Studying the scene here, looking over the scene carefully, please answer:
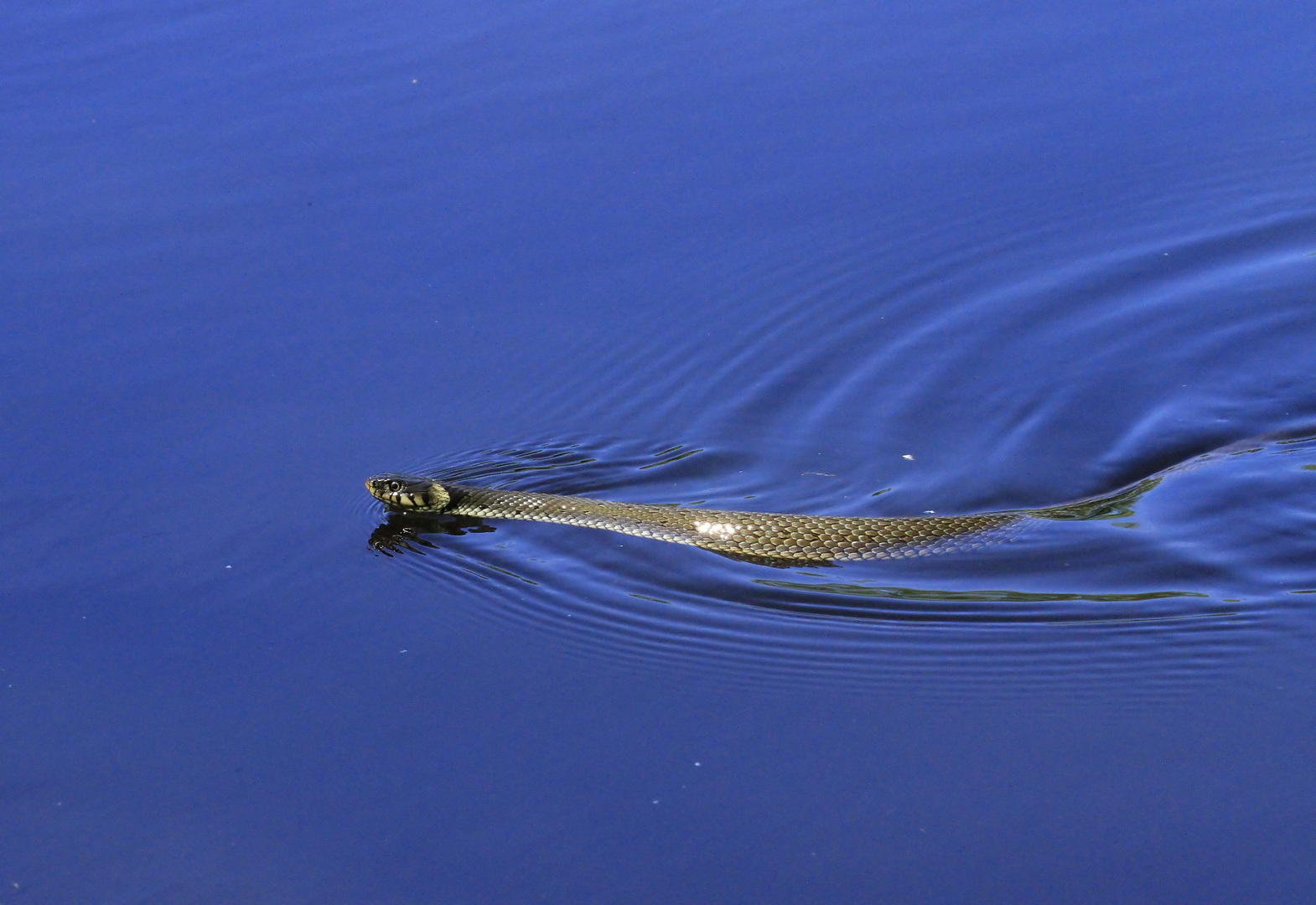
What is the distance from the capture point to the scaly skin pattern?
995 cm

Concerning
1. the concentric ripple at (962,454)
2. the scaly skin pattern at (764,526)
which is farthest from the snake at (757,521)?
the concentric ripple at (962,454)

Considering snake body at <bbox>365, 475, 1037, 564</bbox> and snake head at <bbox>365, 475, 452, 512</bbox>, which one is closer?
snake body at <bbox>365, 475, 1037, 564</bbox>

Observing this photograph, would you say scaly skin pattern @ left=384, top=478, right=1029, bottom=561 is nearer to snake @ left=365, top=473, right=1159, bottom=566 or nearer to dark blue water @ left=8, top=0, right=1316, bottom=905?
snake @ left=365, top=473, right=1159, bottom=566

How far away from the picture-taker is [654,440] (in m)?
11.5

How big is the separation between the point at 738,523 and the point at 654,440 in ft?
4.73

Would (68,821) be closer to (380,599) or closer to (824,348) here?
(380,599)

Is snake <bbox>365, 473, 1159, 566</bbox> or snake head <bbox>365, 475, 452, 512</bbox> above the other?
snake head <bbox>365, 475, 452, 512</bbox>

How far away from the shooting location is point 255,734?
8469mm

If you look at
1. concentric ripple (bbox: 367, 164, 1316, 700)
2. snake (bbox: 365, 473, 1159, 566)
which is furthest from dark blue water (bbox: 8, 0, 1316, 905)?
snake (bbox: 365, 473, 1159, 566)

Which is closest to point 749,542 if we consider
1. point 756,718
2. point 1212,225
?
point 756,718

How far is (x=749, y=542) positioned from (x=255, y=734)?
11.8ft

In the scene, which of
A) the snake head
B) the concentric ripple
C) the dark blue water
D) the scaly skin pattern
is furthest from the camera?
the snake head

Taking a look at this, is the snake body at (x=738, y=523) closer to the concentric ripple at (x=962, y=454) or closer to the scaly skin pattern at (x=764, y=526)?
the scaly skin pattern at (x=764, y=526)

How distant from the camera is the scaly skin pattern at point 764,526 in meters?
9.95
